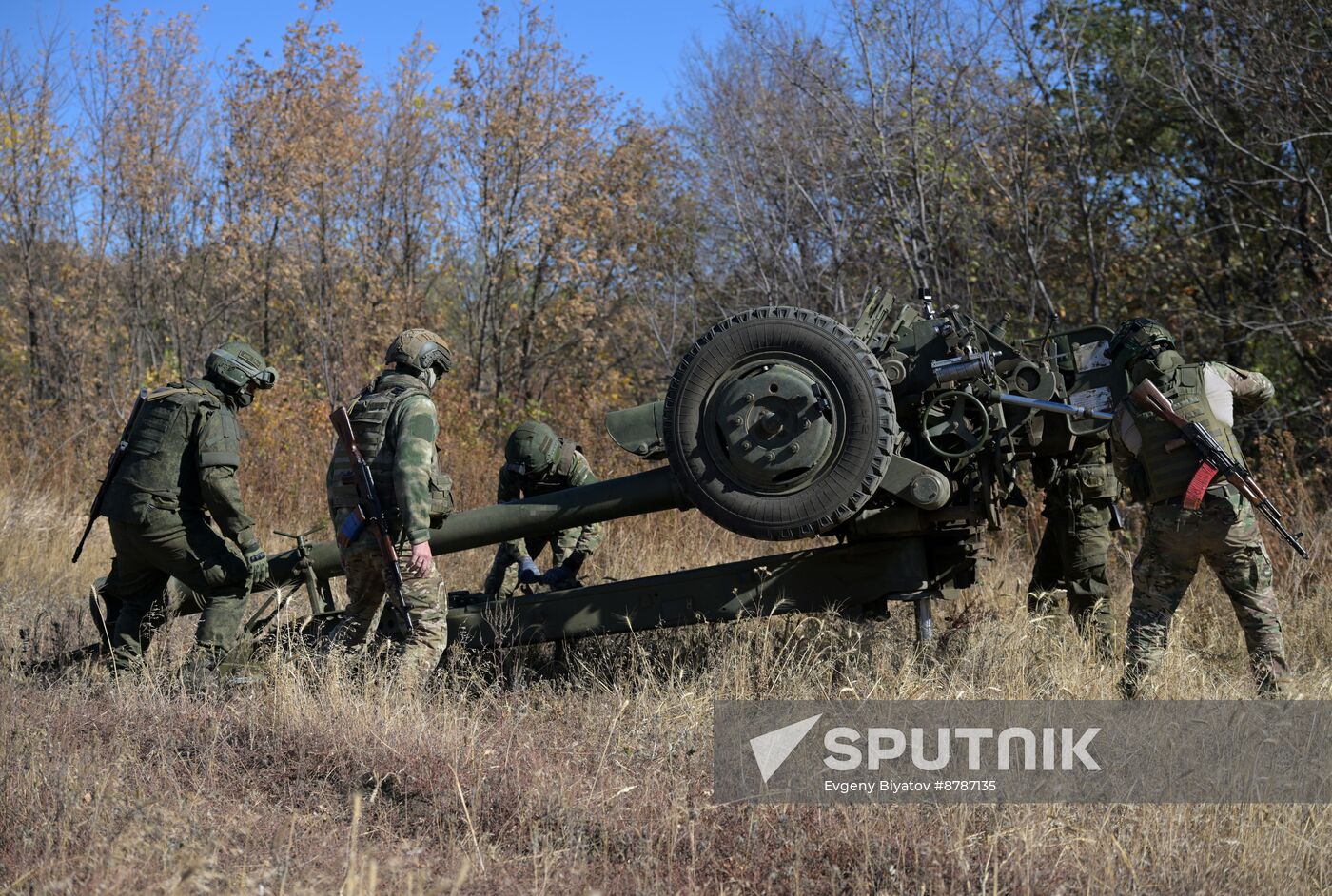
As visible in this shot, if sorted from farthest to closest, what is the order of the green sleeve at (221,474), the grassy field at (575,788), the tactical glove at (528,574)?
the tactical glove at (528,574)
the green sleeve at (221,474)
the grassy field at (575,788)

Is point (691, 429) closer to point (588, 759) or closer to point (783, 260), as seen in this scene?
point (588, 759)

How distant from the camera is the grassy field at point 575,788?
12.2ft

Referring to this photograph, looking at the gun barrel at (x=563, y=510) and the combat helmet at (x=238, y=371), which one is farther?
the combat helmet at (x=238, y=371)

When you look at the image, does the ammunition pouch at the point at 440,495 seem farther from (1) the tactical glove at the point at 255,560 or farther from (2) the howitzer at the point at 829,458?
(1) the tactical glove at the point at 255,560

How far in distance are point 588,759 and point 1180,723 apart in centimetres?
245

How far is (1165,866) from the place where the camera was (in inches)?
148

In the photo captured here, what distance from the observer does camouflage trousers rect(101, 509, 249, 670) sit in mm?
6160

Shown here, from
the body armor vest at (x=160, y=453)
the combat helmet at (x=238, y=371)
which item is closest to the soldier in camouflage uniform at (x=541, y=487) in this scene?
the combat helmet at (x=238, y=371)

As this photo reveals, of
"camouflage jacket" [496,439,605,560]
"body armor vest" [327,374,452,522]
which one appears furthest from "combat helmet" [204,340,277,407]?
"camouflage jacket" [496,439,605,560]

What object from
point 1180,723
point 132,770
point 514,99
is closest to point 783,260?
point 514,99

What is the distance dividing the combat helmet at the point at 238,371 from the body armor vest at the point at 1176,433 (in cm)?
433

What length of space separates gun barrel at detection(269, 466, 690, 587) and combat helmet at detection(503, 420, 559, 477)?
2.86 ft

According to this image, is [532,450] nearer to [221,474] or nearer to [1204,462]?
[221,474]

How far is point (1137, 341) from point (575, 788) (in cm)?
322
